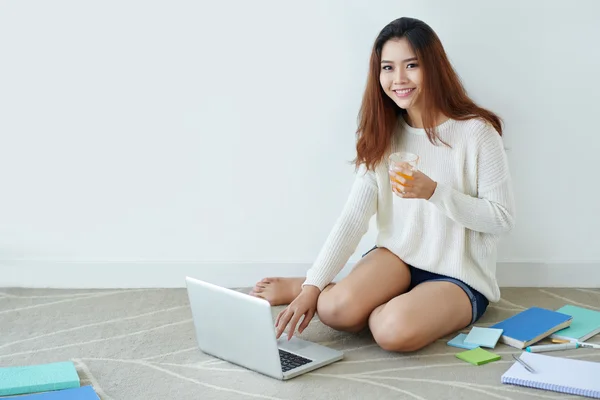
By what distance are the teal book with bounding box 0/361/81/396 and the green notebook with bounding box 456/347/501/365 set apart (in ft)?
3.19

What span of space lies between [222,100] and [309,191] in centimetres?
41

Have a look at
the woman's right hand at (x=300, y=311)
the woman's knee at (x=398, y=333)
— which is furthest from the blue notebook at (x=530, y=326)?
the woman's right hand at (x=300, y=311)

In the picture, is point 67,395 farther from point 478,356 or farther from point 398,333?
point 478,356

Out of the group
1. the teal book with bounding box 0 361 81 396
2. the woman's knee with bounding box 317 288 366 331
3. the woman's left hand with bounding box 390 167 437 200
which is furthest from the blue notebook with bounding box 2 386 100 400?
the woman's left hand with bounding box 390 167 437 200

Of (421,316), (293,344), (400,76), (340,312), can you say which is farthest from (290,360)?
(400,76)

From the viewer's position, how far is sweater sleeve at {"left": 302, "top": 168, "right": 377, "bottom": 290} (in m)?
2.49

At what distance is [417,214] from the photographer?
8.12ft

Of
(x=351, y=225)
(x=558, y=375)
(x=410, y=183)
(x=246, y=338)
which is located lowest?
(x=558, y=375)

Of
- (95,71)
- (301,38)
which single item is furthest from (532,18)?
(95,71)

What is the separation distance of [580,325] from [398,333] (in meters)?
0.57

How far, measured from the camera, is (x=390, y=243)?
2.53 meters

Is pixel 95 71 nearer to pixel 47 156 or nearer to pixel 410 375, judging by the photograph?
pixel 47 156

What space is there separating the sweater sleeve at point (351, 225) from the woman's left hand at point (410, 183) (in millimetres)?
327

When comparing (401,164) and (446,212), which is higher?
(401,164)
